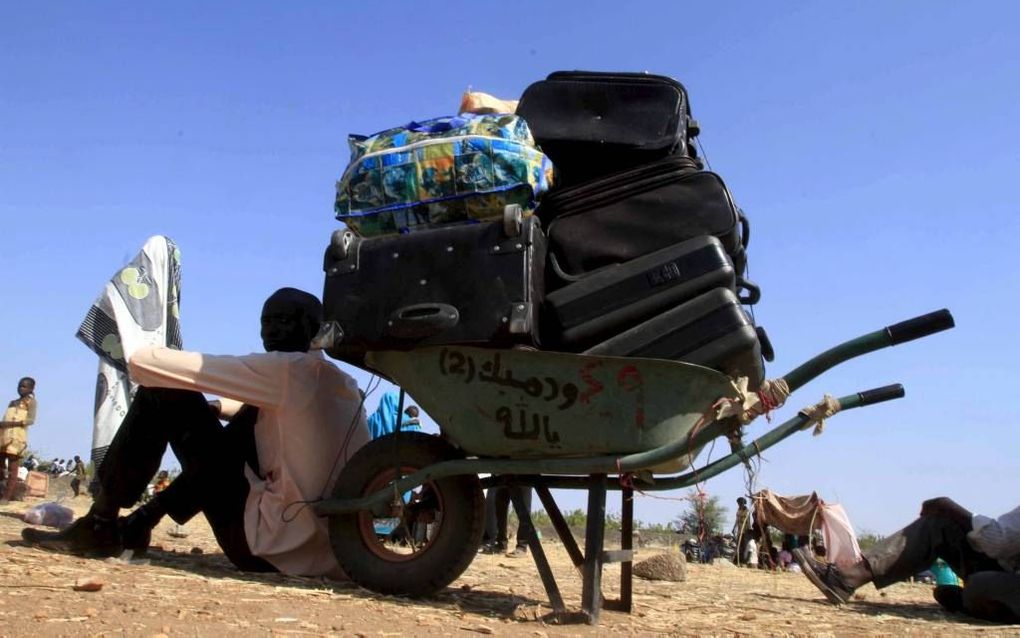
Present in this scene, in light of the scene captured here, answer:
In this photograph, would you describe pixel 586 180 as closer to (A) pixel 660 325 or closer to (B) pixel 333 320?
(A) pixel 660 325

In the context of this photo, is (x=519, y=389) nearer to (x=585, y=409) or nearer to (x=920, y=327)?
(x=585, y=409)

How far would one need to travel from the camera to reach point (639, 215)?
3.97 metres

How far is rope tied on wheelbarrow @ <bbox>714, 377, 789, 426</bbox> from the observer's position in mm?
3551

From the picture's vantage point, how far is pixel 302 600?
3.53 m

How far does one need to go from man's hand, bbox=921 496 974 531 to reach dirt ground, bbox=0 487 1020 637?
50cm

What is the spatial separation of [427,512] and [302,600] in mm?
744

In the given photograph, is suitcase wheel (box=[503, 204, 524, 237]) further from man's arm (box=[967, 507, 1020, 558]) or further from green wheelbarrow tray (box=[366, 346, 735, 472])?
man's arm (box=[967, 507, 1020, 558])

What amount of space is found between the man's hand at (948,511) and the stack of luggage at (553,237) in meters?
1.66

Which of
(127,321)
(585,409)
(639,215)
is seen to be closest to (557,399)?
(585,409)

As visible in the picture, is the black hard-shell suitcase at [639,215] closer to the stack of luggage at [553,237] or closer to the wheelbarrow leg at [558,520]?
the stack of luggage at [553,237]

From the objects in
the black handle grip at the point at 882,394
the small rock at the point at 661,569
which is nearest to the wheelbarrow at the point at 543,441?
the black handle grip at the point at 882,394

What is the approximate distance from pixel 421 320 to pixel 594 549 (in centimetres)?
113

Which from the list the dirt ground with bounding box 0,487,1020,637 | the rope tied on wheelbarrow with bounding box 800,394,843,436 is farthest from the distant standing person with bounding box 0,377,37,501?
the rope tied on wheelbarrow with bounding box 800,394,843,436

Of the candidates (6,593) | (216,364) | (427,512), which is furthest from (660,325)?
(6,593)
